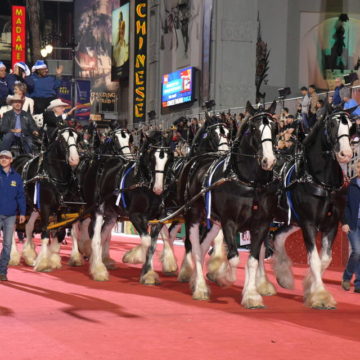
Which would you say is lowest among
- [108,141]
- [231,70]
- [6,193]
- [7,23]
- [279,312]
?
[279,312]

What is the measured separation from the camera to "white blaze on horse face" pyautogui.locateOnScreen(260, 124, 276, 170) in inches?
424

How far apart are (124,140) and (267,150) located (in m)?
5.44

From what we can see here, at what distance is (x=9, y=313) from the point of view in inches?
415

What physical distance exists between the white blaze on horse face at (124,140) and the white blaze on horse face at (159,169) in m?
1.63

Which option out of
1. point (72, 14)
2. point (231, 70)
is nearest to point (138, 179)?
point (231, 70)

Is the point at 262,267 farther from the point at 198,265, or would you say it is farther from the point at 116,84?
the point at 116,84

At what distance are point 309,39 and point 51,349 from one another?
124 feet

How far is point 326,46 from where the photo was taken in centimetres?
4366

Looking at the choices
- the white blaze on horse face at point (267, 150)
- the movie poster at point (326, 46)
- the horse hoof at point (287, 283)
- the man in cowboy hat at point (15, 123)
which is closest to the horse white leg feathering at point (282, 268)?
the horse hoof at point (287, 283)

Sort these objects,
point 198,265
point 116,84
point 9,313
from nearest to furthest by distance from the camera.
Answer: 1. point 9,313
2. point 198,265
3. point 116,84

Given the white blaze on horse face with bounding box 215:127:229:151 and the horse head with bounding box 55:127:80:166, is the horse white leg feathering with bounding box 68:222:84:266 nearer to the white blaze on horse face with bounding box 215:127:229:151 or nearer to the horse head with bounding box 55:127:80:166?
the horse head with bounding box 55:127:80:166

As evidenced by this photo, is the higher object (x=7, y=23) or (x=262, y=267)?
(x=7, y=23)

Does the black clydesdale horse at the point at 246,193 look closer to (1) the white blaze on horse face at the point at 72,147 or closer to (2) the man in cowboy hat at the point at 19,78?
(1) the white blaze on horse face at the point at 72,147

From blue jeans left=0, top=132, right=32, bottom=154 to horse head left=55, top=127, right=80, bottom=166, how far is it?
1492 mm
